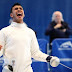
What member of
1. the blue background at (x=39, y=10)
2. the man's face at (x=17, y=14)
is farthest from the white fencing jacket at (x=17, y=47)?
the blue background at (x=39, y=10)

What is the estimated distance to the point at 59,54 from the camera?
4789 mm

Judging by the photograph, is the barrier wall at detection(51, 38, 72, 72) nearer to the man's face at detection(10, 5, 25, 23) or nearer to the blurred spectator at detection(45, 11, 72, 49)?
the blurred spectator at detection(45, 11, 72, 49)

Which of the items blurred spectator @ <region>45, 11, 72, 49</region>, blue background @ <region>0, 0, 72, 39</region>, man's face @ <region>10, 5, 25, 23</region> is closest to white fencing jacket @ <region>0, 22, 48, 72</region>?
A: man's face @ <region>10, 5, 25, 23</region>

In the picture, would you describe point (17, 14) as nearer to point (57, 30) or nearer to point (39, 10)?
point (57, 30)

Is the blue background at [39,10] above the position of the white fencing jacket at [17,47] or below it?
above

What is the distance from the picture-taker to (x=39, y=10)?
758 cm

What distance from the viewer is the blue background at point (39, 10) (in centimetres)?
754

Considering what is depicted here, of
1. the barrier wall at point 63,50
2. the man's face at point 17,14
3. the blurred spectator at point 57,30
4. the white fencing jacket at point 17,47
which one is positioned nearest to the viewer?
the white fencing jacket at point 17,47

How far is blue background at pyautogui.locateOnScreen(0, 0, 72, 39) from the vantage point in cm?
754

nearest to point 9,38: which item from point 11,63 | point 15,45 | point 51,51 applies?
point 15,45

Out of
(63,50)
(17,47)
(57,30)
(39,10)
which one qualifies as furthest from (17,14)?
(39,10)

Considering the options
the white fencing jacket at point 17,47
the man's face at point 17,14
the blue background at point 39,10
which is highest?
the blue background at point 39,10

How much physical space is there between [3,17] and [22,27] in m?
4.44

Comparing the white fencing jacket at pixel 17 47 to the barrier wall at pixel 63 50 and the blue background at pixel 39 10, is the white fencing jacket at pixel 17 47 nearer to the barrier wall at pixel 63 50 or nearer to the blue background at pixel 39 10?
the barrier wall at pixel 63 50
